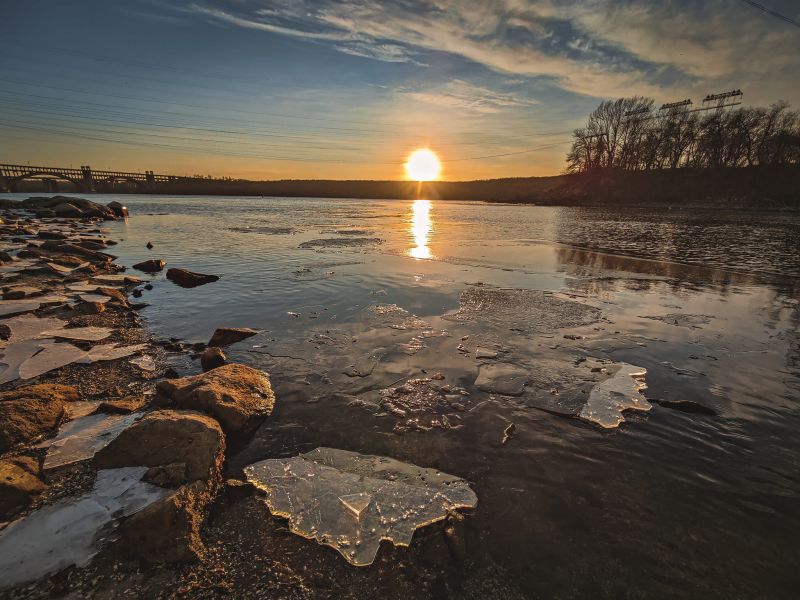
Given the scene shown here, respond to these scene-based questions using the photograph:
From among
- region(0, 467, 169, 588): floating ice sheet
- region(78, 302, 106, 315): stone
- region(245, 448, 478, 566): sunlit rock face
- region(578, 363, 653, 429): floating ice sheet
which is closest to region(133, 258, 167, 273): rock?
region(78, 302, 106, 315): stone

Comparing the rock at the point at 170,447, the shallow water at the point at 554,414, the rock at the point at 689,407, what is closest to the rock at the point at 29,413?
the rock at the point at 170,447

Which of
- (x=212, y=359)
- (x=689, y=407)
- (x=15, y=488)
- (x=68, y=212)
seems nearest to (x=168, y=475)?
(x=15, y=488)

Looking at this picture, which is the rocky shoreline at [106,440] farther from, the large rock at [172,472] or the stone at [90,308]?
the stone at [90,308]

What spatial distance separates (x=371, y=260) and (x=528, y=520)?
1012 centimetres

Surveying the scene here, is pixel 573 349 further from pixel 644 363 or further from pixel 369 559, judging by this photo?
pixel 369 559

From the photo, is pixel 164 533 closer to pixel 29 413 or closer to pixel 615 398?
pixel 29 413

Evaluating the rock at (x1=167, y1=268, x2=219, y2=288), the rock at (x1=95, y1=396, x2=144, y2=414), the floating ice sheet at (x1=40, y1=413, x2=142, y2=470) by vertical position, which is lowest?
the floating ice sheet at (x1=40, y1=413, x2=142, y2=470)

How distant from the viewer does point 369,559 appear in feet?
6.84

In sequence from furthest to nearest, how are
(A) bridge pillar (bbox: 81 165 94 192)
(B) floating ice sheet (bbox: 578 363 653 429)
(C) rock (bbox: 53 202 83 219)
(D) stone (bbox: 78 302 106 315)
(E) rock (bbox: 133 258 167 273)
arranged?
1. (A) bridge pillar (bbox: 81 165 94 192)
2. (C) rock (bbox: 53 202 83 219)
3. (E) rock (bbox: 133 258 167 273)
4. (D) stone (bbox: 78 302 106 315)
5. (B) floating ice sheet (bbox: 578 363 653 429)

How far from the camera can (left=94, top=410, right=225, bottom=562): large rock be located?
2031 millimetres

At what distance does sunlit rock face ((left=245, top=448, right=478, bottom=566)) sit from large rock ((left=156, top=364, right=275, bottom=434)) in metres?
0.62

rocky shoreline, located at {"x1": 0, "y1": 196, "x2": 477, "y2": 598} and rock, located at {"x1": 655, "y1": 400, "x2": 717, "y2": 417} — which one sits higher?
rock, located at {"x1": 655, "y1": 400, "x2": 717, "y2": 417}

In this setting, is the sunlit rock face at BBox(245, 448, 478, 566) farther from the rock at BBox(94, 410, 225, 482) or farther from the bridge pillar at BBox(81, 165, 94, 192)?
the bridge pillar at BBox(81, 165, 94, 192)

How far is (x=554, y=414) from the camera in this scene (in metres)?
3.57
